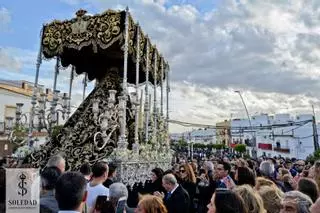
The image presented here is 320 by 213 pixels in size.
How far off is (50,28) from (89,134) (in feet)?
14.1

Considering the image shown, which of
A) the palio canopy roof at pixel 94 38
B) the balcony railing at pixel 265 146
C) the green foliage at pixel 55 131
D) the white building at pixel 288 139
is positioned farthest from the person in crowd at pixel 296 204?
the balcony railing at pixel 265 146

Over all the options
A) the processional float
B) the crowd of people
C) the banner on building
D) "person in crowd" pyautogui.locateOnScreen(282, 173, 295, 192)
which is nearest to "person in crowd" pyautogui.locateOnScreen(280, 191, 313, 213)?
the crowd of people

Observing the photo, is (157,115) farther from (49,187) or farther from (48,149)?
(49,187)

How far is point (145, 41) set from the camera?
13.9 m

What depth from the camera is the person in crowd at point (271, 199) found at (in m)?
4.28

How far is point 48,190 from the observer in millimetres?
3984

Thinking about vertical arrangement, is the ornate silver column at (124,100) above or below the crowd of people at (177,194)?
above

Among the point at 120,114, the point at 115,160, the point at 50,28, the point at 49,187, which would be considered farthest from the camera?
the point at 50,28

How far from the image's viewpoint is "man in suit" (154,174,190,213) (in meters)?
5.55

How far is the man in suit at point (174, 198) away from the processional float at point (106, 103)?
13.2ft

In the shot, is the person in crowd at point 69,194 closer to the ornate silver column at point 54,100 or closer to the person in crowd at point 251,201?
the person in crowd at point 251,201

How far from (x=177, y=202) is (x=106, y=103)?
8615 mm

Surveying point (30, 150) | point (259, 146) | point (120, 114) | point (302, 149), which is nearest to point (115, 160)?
point (120, 114)

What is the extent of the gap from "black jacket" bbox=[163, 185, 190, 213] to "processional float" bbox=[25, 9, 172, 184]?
162 inches
